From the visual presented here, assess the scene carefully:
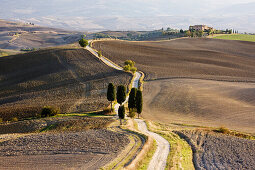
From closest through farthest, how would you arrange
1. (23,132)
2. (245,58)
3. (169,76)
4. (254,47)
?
(23,132), (169,76), (245,58), (254,47)

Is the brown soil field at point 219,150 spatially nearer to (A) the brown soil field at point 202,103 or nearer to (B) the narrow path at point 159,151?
(B) the narrow path at point 159,151

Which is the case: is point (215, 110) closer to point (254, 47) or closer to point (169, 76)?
point (169, 76)

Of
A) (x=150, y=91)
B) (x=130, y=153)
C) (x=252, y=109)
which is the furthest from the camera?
(x=150, y=91)

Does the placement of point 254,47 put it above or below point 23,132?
above

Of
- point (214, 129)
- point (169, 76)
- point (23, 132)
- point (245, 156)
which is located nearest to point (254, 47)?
point (169, 76)

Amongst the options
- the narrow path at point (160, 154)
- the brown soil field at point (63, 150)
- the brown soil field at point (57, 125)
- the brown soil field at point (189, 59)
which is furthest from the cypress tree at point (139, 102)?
the brown soil field at point (189, 59)

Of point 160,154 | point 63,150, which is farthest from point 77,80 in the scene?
point 160,154

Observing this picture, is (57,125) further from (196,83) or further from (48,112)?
(196,83)
